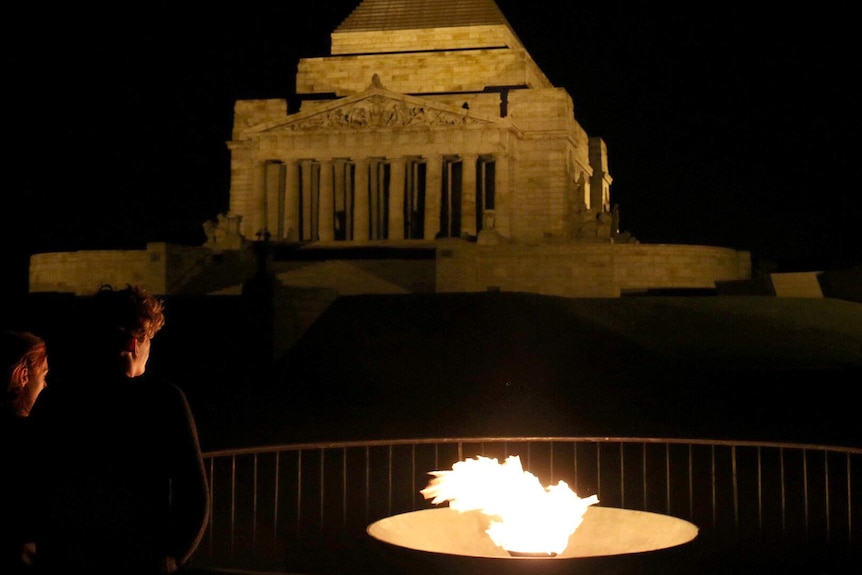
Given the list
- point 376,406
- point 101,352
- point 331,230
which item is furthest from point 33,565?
point 331,230

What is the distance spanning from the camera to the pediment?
160 feet

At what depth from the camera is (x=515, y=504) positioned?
7.45 meters

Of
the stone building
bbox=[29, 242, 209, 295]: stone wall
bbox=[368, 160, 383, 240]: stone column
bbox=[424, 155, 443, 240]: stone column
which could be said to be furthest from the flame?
bbox=[368, 160, 383, 240]: stone column

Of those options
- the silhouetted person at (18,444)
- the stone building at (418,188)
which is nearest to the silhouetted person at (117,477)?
the silhouetted person at (18,444)

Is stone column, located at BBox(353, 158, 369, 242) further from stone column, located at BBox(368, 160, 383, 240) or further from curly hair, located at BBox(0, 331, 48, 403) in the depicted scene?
curly hair, located at BBox(0, 331, 48, 403)

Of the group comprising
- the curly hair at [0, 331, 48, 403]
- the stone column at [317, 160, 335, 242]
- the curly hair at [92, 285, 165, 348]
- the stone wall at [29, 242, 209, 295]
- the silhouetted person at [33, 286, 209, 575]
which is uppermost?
the stone column at [317, 160, 335, 242]

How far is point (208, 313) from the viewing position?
28359mm

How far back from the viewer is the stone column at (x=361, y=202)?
1957 inches

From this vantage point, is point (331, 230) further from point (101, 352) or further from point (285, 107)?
point (101, 352)

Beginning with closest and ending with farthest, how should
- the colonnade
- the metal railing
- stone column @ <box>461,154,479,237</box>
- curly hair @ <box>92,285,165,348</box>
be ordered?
1. curly hair @ <box>92,285,165,348</box>
2. the metal railing
3. stone column @ <box>461,154,479,237</box>
4. the colonnade

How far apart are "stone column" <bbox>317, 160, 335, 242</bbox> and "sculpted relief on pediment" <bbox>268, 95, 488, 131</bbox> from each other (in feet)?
6.22

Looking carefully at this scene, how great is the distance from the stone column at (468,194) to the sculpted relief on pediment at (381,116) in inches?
70.5

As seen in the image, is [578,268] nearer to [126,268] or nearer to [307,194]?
[307,194]

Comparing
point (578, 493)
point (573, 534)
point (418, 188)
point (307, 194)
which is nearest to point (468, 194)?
point (418, 188)
